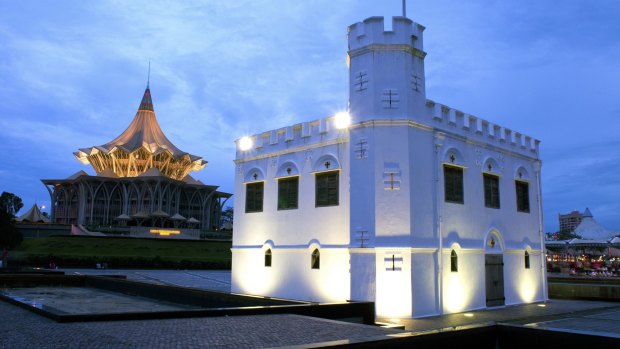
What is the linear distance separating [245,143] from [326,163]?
231 inches

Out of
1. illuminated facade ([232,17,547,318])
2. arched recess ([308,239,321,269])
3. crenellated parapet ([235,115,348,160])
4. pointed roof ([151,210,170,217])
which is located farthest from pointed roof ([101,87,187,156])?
arched recess ([308,239,321,269])

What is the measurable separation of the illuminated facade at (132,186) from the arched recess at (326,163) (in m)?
59.3

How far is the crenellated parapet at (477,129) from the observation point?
62.8 ft

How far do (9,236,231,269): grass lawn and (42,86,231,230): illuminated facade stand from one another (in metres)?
19.0

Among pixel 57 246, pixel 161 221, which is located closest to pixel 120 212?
pixel 161 221

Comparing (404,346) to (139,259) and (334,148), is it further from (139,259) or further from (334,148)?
(139,259)

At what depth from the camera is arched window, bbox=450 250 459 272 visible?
18.6m

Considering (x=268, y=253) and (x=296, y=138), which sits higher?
(x=296, y=138)

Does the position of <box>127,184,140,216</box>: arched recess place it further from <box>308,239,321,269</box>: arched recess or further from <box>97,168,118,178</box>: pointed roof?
<box>308,239,321,269</box>: arched recess

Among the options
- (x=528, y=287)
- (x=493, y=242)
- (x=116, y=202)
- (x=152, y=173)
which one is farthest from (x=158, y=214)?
(x=493, y=242)

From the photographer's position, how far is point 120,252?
52.4 meters

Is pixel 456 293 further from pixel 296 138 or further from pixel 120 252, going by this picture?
pixel 120 252

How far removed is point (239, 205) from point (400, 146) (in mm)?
9453

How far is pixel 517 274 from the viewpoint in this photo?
21.9 m
